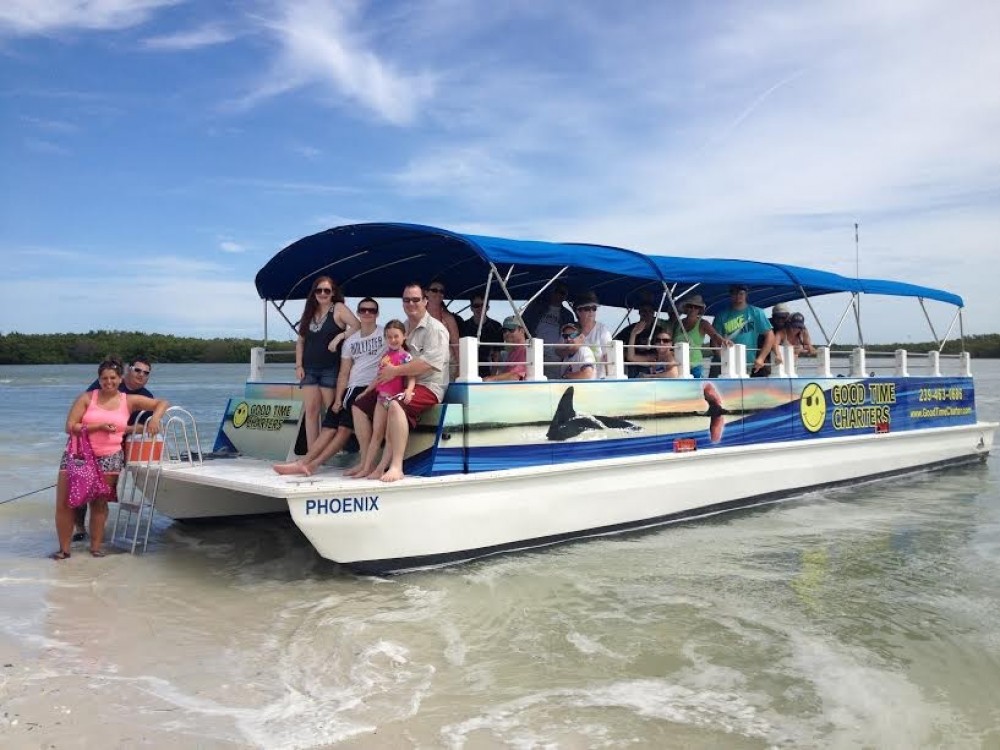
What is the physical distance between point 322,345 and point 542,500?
256 cm

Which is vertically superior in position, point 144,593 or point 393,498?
point 393,498

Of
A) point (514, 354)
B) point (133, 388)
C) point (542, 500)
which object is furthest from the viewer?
point (514, 354)

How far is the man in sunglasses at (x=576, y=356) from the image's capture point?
8023 mm

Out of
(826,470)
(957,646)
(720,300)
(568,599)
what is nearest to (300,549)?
(568,599)

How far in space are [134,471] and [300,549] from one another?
5.91 ft

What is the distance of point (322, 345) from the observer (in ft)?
24.7

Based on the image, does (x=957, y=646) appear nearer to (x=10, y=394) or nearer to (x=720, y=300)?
(x=720, y=300)

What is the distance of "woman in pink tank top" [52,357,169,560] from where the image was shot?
269 inches

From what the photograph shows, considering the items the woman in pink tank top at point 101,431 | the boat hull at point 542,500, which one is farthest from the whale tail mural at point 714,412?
the woman in pink tank top at point 101,431

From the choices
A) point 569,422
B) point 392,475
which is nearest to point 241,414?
point 392,475

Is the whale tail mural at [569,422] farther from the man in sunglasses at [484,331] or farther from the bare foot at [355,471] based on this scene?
the bare foot at [355,471]

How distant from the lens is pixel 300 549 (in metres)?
7.75

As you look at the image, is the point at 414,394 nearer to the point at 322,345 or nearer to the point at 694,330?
the point at 322,345

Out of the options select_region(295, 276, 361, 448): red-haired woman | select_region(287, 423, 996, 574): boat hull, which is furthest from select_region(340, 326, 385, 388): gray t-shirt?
select_region(287, 423, 996, 574): boat hull
